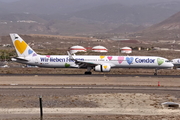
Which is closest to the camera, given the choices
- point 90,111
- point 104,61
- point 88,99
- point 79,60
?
point 90,111

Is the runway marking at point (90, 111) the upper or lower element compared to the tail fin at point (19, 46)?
lower

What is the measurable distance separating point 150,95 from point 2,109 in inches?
549

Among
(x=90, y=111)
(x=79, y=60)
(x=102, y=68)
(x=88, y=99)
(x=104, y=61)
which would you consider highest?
(x=79, y=60)

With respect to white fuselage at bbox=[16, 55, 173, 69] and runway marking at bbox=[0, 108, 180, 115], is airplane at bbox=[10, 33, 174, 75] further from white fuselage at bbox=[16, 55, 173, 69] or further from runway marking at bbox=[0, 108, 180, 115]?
runway marking at bbox=[0, 108, 180, 115]

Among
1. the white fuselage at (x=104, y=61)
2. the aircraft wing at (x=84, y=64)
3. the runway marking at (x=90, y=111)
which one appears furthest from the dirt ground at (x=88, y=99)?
the white fuselage at (x=104, y=61)

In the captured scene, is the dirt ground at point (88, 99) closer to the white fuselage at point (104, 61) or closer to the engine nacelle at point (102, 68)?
the engine nacelle at point (102, 68)

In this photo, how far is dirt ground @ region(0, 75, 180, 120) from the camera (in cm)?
2277

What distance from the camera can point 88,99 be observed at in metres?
28.2

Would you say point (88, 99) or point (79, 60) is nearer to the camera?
point (88, 99)

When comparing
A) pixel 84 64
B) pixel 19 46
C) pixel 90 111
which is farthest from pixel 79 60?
pixel 90 111

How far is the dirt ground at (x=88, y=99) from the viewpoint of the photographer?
22.8 meters

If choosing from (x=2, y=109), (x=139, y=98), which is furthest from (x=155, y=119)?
(x=2, y=109)

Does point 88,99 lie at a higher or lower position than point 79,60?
lower

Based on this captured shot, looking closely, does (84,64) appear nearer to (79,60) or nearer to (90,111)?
(79,60)
